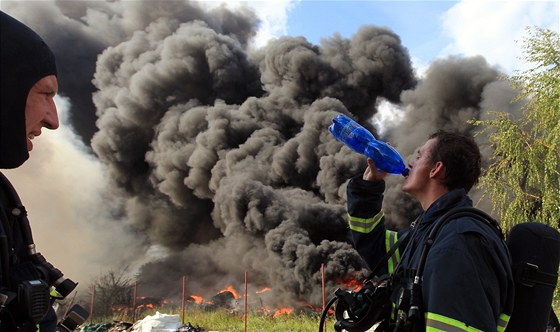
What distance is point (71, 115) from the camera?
31.0 meters

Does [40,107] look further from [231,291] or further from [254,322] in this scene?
[231,291]

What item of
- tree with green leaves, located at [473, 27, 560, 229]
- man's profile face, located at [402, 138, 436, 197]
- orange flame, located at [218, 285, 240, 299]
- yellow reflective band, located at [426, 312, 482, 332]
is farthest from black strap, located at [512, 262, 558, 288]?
orange flame, located at [218, 285, 240, 299]

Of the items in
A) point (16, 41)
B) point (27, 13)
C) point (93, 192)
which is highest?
point (27, 13)

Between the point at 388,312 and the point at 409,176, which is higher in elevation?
the point at 409,176

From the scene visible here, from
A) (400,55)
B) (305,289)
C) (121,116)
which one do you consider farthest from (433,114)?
(121,116)

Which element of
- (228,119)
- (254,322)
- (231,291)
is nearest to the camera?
(254,322)

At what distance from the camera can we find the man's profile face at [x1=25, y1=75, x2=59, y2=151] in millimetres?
1532

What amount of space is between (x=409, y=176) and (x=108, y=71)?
31.0 meters

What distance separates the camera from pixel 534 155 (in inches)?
333

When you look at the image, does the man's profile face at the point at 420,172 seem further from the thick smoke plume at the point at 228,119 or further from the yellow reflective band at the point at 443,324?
the thick smoke plume at the point at 228,119

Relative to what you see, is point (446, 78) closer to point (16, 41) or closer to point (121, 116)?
point (121, 116)

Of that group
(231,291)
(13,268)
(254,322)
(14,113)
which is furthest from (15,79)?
(231,291)

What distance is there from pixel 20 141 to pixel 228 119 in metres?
25.7

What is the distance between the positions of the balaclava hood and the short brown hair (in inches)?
62.8
